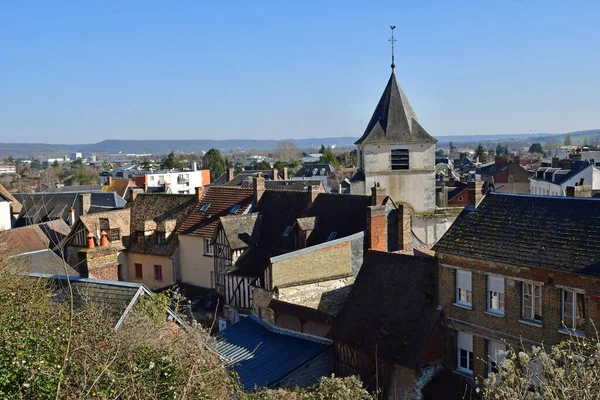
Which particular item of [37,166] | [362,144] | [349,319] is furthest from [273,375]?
[37,166]

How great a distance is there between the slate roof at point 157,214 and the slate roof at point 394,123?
10662mm

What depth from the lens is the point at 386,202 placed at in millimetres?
25875

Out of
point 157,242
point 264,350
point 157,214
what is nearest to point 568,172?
point 157,214

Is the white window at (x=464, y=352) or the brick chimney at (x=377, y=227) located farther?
the brick chimney at (x=377, y=227)

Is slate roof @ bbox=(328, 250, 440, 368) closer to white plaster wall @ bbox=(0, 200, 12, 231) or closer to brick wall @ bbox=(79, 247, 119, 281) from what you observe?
brick wall @ bbox=(79, 247, 119, 281)

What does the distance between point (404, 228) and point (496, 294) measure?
27.9 feet

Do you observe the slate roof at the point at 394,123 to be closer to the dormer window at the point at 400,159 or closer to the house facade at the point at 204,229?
the dormer window at the point at 400,159

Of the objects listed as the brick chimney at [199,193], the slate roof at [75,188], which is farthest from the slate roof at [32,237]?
the slate roof at [75,188]

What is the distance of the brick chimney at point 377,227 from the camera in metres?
24.3

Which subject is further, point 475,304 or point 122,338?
point 475,304

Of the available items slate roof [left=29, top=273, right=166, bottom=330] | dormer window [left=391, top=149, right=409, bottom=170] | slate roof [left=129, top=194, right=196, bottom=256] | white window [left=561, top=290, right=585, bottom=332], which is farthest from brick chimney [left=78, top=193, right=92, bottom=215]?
white window [left=561, top=290, right=585, bottom=332]

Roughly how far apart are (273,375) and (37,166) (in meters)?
191

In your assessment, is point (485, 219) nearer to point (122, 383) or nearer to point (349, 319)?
point (349, 319)

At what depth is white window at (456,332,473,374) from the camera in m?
18.0
